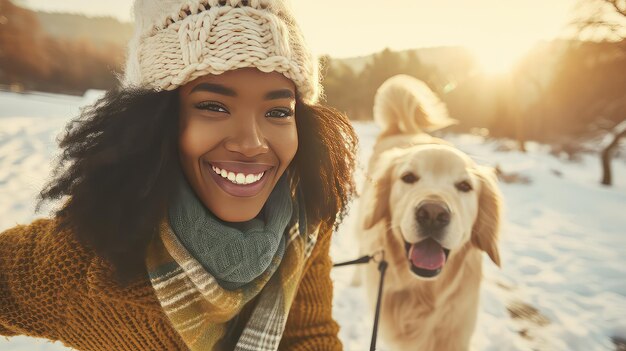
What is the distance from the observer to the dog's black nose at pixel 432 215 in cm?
189

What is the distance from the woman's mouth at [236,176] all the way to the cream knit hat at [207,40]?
28 cm

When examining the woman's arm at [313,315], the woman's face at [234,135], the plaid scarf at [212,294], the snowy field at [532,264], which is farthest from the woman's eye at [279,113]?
the snowy field at [532,264]

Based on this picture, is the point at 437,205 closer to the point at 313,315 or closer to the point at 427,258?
the point at 427,258

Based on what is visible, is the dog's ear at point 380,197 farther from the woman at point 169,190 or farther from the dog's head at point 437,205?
the woman at point 169,190

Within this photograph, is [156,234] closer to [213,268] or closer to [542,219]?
[213,268]

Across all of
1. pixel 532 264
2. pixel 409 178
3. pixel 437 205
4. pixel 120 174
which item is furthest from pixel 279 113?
pixel 532 264

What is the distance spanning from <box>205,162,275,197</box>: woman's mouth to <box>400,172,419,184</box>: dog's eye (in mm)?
1313

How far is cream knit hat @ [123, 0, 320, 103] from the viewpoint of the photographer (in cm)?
98

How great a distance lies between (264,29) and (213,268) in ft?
2.49

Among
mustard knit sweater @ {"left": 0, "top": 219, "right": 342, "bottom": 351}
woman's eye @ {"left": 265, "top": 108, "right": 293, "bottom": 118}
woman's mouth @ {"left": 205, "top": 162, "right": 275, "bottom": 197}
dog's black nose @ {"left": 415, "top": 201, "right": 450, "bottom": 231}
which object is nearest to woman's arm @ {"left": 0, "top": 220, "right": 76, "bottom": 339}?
mustard knit sweater @ {"left": 0, "top": 219, "right": 342, "bottom": 351}

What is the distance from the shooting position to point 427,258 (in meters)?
2.06

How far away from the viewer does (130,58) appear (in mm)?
1207

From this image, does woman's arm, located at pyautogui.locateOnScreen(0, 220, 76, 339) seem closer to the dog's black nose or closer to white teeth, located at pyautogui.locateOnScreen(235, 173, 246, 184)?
white teeth, located at pyautogui.locateOnScreen(235, 173, 246, 184)

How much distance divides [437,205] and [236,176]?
3.99 ft
